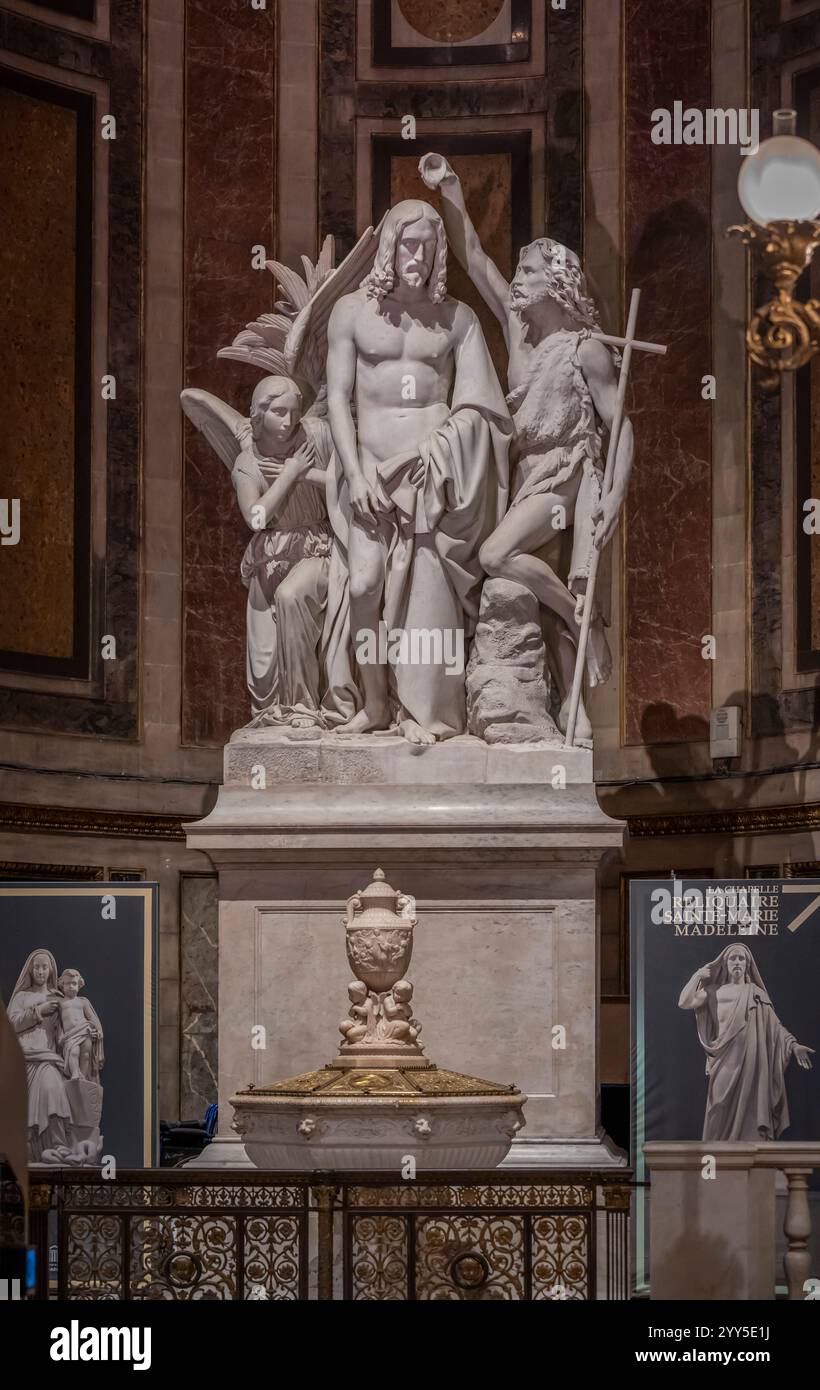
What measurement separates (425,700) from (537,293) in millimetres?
2068

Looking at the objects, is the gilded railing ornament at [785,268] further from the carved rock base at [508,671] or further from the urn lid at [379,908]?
the carved rock base at [508,671]

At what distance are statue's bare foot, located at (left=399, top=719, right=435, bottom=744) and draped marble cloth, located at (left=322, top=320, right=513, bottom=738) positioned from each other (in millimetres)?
48

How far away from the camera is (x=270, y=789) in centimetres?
1140

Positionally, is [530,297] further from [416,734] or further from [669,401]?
[669,401]

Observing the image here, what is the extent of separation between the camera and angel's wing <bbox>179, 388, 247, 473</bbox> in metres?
12.4

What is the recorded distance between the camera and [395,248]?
11812 millimetres

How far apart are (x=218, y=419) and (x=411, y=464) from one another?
1264mm

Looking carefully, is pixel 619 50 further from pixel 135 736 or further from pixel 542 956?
pixel 542 956

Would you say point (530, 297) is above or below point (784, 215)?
above

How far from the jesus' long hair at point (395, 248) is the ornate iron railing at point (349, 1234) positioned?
16.2 ft

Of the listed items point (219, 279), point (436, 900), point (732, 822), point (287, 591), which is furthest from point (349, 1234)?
point (219, 279)

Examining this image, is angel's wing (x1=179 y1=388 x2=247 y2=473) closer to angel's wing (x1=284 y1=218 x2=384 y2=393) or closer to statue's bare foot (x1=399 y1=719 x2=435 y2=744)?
angel's wing (x1=284 y1=218 x2=384 y2=393)

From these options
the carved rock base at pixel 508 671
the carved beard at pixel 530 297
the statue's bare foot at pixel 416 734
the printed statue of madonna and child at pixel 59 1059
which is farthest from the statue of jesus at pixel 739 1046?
the carved beard at pixel 530 297

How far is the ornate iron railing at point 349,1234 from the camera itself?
27.0 feet
